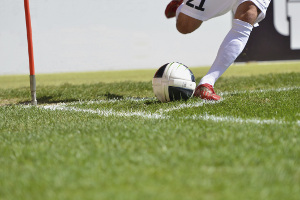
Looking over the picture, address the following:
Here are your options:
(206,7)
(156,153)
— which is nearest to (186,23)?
(206,7)

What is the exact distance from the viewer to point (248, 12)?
3332mm

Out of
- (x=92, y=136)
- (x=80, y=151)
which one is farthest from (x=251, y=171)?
(x=92, y=136)

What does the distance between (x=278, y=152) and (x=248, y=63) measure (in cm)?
978

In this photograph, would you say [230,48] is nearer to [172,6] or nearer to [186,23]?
[186,23]

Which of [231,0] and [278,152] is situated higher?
[231,0]

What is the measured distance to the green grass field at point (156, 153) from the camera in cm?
115

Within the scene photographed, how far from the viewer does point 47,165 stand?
1432 millimetres

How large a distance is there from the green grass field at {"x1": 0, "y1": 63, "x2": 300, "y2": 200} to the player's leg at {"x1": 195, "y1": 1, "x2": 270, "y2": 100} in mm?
476

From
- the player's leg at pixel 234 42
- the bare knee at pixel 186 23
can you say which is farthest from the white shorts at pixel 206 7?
the player's leg at pixel 234 42

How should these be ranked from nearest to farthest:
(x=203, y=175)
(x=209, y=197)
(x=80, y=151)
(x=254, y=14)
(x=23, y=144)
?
(x=209, y=197)
(x=203, y=175)
(x=80, y=151)
(x=23, y=144)
(x=254, y=14)

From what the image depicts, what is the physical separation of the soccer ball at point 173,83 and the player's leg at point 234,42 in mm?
154

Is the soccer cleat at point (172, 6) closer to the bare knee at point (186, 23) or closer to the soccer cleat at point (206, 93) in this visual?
the bare knee at point (186, 23)

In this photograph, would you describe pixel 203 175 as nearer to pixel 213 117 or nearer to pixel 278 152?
pixel 278 152

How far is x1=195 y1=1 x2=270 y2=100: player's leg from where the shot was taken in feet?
10.9
